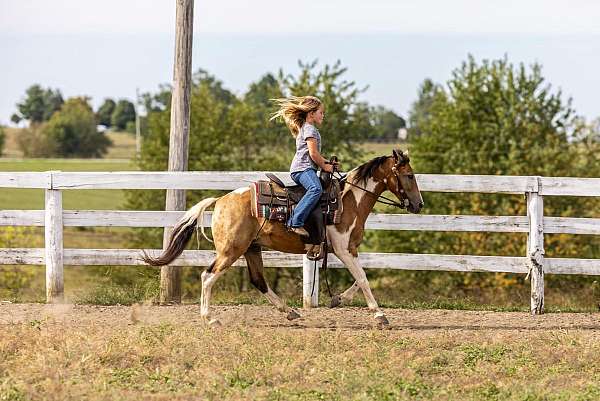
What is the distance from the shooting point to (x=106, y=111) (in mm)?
128250

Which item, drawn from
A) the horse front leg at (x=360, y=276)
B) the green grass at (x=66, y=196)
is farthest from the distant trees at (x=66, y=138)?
the horse front leg at (x=360, y=276)

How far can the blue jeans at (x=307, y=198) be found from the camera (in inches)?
380

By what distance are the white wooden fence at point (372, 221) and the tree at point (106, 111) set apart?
372 ft

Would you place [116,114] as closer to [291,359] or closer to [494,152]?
[494,152]

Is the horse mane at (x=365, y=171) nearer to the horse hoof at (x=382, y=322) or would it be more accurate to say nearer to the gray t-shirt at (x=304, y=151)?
the gray t-shirt at (x=304, y=151)

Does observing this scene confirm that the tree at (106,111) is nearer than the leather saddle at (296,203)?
No

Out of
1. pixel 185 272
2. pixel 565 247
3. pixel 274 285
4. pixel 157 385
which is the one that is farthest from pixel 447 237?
pixel 157 385

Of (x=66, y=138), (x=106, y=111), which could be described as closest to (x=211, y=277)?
(x=66, y=138)

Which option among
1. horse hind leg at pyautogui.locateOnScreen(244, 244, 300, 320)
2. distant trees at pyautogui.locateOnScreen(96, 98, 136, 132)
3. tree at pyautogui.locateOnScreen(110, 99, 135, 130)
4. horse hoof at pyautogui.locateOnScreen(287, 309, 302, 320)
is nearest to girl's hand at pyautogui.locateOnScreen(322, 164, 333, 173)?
horse hind leg at pyautogui.locateOnScreen(244, 244, 300, 320)

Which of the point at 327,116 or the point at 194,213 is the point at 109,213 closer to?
the point at 194,213

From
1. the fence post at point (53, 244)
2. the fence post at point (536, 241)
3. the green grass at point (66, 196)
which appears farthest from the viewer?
the green grass at point (66, 196)

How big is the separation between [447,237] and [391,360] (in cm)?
2131

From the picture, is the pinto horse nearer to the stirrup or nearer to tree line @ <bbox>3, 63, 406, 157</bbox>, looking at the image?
the stirrup

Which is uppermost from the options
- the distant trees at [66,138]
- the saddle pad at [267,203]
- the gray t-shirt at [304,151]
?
the gray t-shirt at [304,151]
